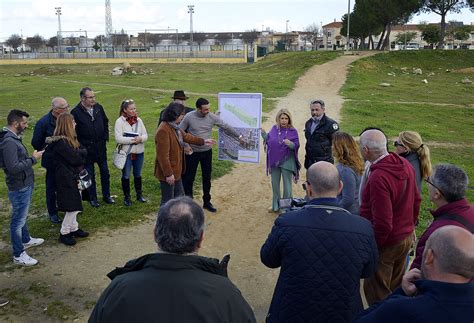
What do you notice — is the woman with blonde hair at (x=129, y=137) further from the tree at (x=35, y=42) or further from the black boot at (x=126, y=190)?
the tree at (x=35, y=42)

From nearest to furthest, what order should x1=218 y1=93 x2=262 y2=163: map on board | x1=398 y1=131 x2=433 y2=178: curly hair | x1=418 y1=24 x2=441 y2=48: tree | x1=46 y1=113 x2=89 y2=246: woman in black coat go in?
x1=398 y1=131 x2=433 y2=178: curly hair, x1=46 y1=113 x2=89 y2=246: woman in black coat, x1=218 y1=93 x2=262 y2=163: map on board, x1=418 y1=24 x2=441 y2=48: tree

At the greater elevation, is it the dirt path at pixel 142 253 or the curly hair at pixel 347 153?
the curly hair at pixel 347 153

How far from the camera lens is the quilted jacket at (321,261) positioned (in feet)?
9.89

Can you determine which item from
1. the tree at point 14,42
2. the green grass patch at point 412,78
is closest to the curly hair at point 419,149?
the green grass patch at point 412,78

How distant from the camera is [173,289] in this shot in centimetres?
220

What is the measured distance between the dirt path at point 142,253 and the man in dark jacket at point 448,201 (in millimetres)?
2160

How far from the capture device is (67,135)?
604 centimetres

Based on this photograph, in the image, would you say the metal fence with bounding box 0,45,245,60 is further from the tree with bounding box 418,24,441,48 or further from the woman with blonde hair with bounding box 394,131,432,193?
the woman with blonde hair with bounding box 394,131,432,193

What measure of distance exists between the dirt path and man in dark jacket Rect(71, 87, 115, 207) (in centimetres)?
135

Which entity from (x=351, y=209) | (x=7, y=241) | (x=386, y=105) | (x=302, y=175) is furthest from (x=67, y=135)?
(x=386, y=105)

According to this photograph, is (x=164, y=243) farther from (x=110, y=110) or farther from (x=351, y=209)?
(x=110, y=110)

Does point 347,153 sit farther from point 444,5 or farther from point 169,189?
point 444,5

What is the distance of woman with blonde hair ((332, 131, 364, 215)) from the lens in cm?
456

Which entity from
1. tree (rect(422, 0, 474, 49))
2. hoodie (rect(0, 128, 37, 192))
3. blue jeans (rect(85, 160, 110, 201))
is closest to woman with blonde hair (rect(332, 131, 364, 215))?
hoodie (rect(0, 128, 37, 192))
